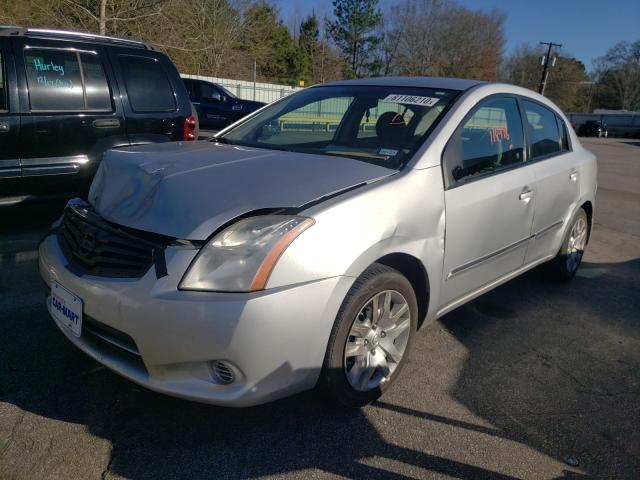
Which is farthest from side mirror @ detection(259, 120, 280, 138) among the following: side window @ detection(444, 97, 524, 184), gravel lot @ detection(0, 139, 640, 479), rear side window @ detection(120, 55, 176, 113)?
rear side window @ detection(120, 55, 176, 113)

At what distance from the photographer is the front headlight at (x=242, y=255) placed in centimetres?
200

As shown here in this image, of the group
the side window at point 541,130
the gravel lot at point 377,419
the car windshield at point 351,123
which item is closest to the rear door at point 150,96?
the car windshield at point 351,123

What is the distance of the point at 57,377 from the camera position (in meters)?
2.64

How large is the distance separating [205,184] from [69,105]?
3.21 metres

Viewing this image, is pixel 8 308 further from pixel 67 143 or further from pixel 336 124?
pixel 336 124

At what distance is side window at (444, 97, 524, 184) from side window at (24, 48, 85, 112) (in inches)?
144

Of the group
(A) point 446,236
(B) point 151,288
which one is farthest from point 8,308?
(A) point 446,236

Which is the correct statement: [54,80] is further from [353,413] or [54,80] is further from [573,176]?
[573,176]

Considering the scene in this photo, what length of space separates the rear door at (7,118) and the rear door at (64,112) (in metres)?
0.06

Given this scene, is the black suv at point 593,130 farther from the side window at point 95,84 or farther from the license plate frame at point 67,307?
the license plate frame at point 67,307

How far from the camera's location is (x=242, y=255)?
204cm

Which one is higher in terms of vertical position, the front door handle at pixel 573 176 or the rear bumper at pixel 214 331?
the front door handle at pixel 573 176

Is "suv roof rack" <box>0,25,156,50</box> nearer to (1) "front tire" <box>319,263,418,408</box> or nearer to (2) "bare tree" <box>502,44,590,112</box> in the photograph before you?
(1) "front tire" <box>319,263,418,408</box>

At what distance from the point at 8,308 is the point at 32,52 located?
2.47 meters
